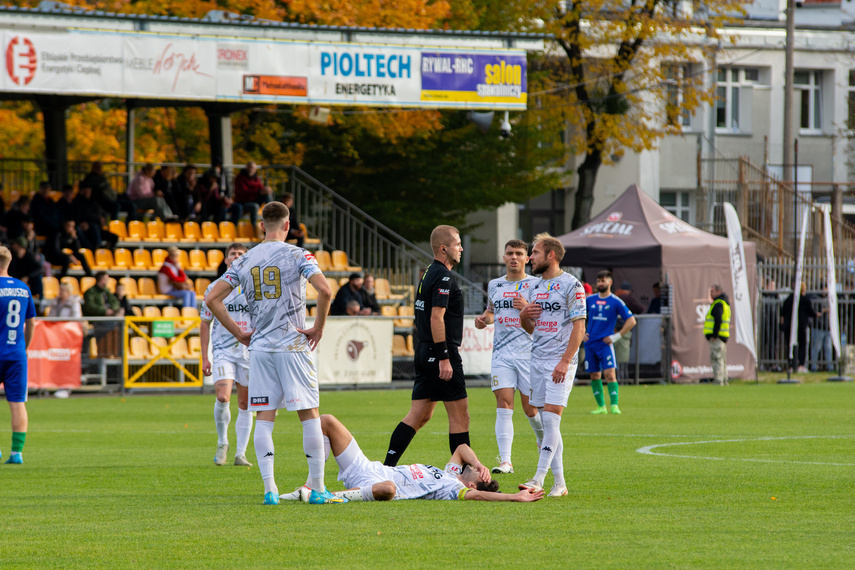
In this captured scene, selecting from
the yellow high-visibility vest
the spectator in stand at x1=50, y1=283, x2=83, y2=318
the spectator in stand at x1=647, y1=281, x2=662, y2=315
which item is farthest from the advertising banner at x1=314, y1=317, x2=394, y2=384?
the yellow high-visibility vest

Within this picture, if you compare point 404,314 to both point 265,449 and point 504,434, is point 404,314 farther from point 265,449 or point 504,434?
point 265,449

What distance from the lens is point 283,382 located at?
29.3 feet

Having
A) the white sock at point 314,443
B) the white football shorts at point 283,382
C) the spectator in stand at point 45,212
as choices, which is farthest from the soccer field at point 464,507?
the spectator in stand at point 45,212

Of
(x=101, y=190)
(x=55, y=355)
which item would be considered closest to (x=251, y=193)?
(x=101, y=190)

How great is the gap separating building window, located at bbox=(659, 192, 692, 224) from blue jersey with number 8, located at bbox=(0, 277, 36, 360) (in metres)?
38.3

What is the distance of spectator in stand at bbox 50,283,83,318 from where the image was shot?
23562 mm

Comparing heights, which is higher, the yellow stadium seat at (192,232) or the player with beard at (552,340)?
the yellow stadium seat at (192,232)

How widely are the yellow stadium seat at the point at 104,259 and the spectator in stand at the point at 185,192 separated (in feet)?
8.44

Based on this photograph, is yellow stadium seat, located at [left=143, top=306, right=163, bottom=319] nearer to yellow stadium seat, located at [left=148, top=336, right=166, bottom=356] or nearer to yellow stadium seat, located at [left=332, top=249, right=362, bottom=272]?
yellow stadium seat, located at [left=148, top=336, right=166, bottom=356]

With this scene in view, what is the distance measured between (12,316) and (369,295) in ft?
46.4

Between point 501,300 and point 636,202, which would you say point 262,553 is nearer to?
point 501,300

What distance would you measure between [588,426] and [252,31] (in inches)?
521

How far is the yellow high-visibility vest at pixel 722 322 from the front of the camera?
86.7ft

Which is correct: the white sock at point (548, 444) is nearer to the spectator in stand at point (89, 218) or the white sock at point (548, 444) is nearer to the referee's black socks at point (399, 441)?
the referee's black socks at point (399, 441)
